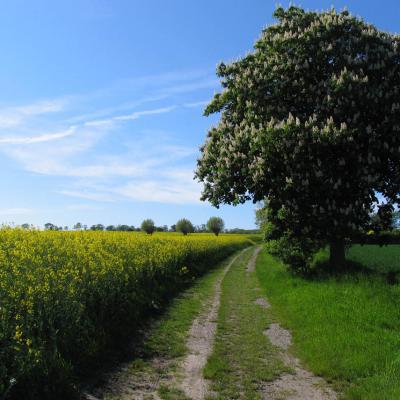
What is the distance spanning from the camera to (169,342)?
12062 millimetres

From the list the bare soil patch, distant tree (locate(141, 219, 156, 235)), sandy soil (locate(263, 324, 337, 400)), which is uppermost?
A: distant tree (locate(141, 219, 156, 235))

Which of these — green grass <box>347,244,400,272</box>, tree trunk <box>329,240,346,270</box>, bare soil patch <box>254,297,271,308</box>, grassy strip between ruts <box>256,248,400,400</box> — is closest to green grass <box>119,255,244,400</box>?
bare soil patch <box>254,297,271,308</box>

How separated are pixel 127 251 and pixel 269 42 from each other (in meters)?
11.8

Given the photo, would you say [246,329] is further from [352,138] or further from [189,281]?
[189,281]

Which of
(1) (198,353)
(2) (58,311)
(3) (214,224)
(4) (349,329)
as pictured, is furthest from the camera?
(3) (214,224)

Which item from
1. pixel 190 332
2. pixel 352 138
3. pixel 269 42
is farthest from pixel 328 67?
pixel 190 332

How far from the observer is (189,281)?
25.5 m

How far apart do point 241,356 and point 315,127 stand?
10212 millimetres

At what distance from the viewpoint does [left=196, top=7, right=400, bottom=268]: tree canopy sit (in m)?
18.7

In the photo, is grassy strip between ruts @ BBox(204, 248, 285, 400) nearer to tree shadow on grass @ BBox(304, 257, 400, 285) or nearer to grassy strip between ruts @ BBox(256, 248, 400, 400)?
grassy strip between ruts @ BBox(256, 248, 400, 400)

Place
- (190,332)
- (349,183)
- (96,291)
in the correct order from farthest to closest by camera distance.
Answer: (349,183), (190,332), (96,291)

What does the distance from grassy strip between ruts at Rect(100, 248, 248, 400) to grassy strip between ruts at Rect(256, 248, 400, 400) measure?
290cm

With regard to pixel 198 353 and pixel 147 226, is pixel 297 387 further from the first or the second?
pixel 147 226

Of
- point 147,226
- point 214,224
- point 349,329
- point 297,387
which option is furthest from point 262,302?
point 214,224
